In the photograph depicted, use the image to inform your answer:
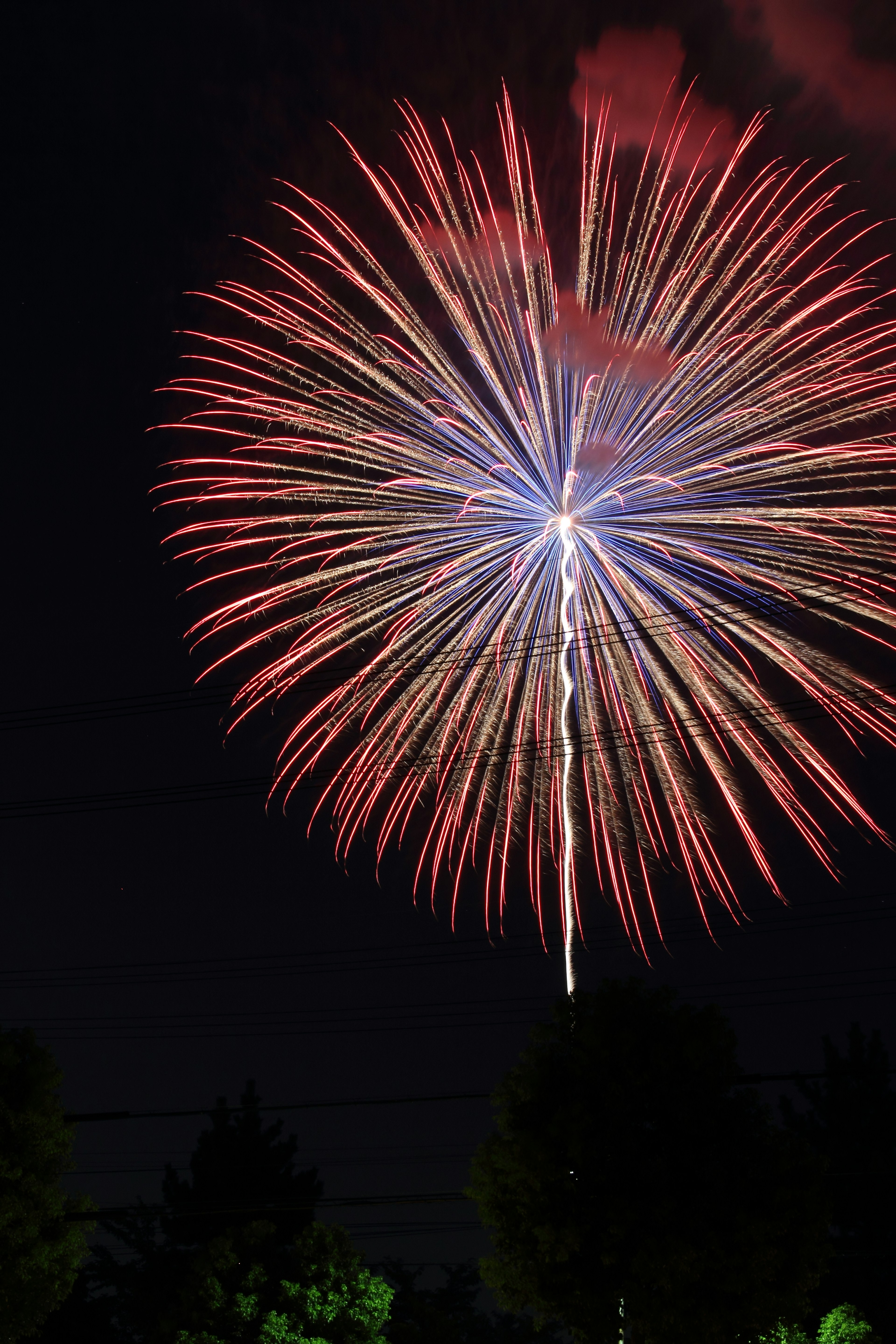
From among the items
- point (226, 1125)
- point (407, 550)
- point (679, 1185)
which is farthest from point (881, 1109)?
point (407, 550)

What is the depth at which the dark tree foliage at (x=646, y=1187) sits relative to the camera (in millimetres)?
19906

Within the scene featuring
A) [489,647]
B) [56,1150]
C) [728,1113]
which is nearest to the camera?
[728,1113]

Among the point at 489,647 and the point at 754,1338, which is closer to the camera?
the point at 754,1338

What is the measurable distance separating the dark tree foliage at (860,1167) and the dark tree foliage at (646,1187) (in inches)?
684

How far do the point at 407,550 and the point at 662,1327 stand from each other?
15.2 meters

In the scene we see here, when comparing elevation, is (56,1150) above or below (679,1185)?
above

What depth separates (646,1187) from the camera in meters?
20.3

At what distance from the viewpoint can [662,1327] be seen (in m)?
19.9

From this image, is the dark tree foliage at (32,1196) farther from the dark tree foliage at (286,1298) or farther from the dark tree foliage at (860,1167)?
the dark tree foliage at (860,1167)

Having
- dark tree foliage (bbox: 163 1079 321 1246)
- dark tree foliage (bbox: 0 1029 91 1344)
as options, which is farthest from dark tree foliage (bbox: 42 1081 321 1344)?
dark tree foliage (bbox: 0 1029 91 1344)

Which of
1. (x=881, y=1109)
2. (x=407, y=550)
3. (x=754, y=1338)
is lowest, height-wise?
(x=754, y=1338)

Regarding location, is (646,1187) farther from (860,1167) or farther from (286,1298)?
(860,1167)

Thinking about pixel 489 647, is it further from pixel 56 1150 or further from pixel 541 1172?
pixel 56 1150

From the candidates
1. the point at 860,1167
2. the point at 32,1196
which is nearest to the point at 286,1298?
the point at 32,1196
